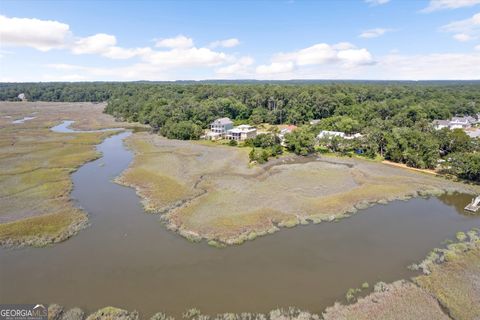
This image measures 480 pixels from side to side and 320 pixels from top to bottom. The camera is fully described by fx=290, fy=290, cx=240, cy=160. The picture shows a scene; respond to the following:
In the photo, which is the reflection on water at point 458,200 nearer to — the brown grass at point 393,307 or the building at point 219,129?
the brown grass at point 393,307

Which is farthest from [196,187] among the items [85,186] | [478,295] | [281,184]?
[478,295]

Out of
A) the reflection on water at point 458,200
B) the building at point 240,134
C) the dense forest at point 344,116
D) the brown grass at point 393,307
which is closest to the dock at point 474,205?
the reflection on water at point 458,200

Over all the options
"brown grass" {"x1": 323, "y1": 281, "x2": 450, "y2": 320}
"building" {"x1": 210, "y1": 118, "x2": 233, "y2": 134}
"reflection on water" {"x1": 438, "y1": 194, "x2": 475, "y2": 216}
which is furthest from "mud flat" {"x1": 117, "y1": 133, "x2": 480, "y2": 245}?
"building" {"x1": 210, "y1": 118, "x2": 233, "y2": 134}

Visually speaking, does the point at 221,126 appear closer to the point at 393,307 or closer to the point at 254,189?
the point at 254,189

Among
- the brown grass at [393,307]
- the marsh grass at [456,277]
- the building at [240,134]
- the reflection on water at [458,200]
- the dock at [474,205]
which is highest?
the building at [240,134]

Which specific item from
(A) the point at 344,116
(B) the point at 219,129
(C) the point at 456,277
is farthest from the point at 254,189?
(A) the point at 344,116
